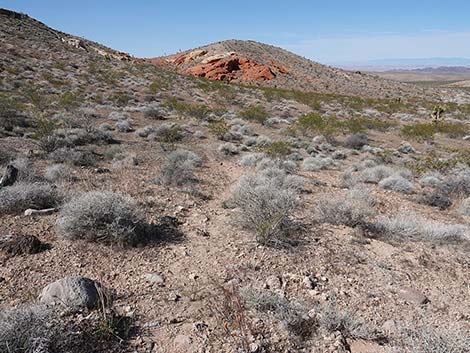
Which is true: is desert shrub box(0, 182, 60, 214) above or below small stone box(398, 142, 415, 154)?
above

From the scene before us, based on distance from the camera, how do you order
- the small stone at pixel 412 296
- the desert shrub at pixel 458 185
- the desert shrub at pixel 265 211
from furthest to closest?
the desert shrub at pixel 458 185 → the desert shrub at pixel 265 211 → the small stone at pixel 412 296

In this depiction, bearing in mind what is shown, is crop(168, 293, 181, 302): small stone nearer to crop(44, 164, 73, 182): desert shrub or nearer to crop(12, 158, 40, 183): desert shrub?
crop(12, 158, 40, 183): desert shrub

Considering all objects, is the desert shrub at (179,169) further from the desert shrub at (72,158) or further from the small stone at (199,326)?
the small stone at (199,326)

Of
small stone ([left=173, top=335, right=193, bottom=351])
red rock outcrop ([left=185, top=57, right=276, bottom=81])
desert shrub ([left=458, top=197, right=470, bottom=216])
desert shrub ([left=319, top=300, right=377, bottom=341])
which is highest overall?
red rock outcrop ([left=185, top=57, right=276, bottom=81])

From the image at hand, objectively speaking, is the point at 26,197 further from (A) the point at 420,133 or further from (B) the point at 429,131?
(B) the point at 429,131

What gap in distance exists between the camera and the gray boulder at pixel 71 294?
415 cm

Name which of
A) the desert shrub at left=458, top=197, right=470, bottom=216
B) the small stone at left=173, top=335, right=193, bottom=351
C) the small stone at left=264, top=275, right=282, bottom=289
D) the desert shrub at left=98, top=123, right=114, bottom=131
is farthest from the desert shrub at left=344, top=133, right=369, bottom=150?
the small stone at left=173, top=335, right=193, bottom=351

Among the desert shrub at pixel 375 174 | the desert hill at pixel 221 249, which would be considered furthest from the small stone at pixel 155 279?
the desert shrub at pixel 375 174

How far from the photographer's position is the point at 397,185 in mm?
9602

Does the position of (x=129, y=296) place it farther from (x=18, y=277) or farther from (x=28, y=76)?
(x=28, y=76)

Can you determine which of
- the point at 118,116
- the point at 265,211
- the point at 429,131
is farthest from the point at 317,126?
the point at 265,211

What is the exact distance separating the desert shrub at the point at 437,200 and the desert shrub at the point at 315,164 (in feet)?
10.7

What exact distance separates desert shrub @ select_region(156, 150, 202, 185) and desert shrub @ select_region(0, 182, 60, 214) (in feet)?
8.28

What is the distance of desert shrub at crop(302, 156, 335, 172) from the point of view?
11406 millimetres
